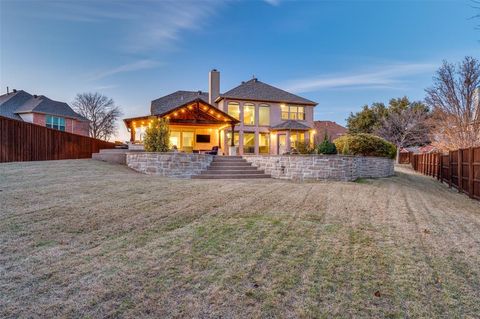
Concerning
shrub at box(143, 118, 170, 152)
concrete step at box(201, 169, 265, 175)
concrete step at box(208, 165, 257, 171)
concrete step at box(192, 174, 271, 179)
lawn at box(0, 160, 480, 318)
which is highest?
shrub at box(143, 118, 170, 152)

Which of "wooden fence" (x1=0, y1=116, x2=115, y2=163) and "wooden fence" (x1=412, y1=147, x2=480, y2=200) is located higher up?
"wooden fence" (x1=0, y1=116, x2=115, y2=163)

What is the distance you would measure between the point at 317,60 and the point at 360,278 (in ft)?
72.9

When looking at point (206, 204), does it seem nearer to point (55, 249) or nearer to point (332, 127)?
point (55, 249)

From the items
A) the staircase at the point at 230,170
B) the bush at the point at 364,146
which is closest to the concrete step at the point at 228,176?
the staircase at the point at 230,170

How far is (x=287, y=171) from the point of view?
12.2 m

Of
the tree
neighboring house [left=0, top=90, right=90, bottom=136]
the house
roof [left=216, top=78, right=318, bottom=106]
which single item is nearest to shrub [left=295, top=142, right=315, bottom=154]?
the house

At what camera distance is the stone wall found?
465 inches

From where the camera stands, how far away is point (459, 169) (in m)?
11.8

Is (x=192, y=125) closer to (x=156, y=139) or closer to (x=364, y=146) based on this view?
(x=156, y=139)

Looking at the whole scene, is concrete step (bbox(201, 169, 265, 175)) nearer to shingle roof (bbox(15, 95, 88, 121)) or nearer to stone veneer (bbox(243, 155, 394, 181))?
stone veneer (bbox(243, 155, 394, 181))

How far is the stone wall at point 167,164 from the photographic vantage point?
38.8ft

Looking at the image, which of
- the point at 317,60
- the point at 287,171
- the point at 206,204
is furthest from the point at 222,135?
the point at 206,204

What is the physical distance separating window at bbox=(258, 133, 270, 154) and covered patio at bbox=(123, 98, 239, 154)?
343cm

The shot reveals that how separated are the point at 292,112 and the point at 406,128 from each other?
1504 centimetres
